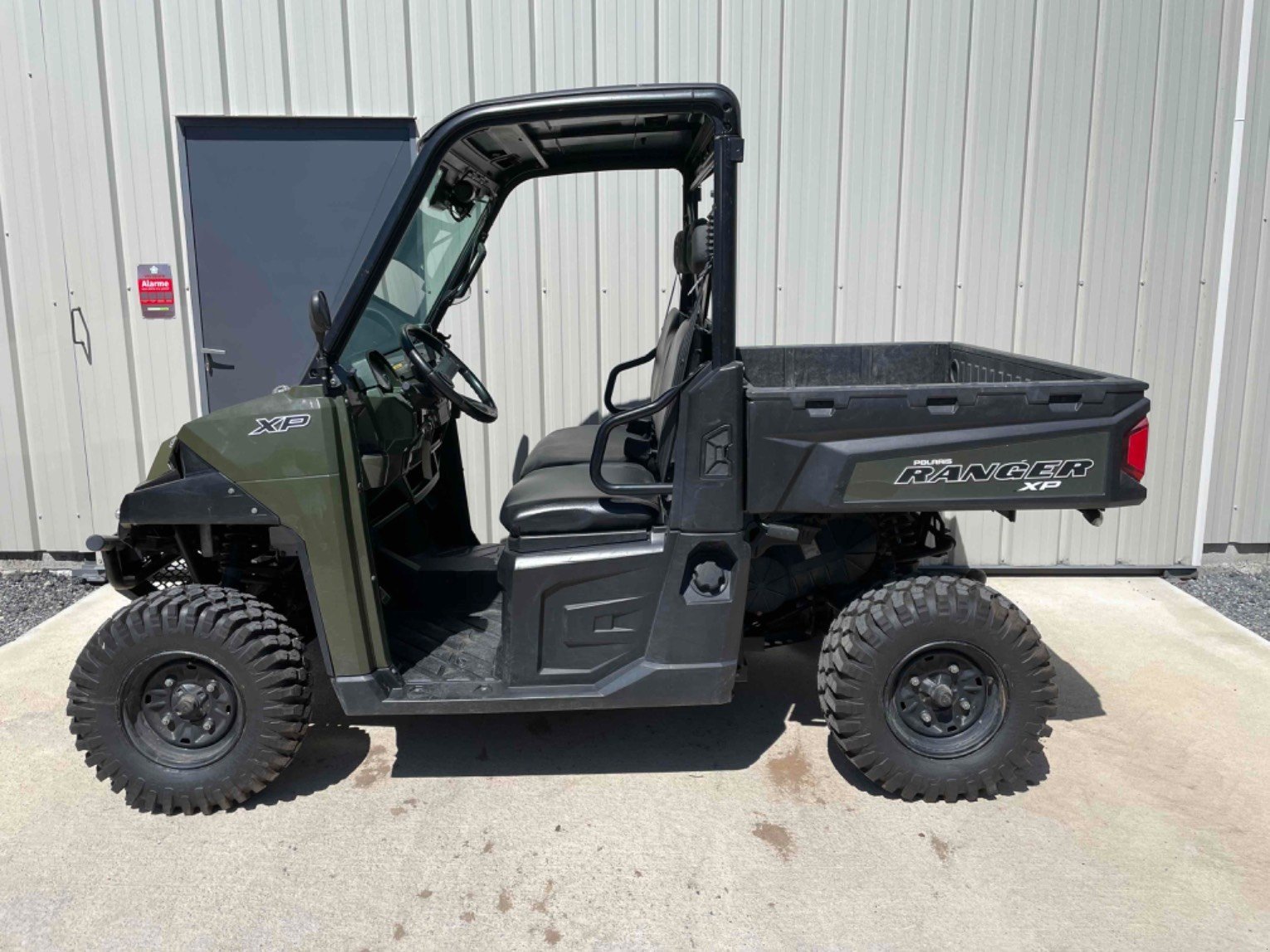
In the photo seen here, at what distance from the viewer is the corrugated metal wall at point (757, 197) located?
4.61 m

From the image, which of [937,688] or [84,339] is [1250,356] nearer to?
[937,688]

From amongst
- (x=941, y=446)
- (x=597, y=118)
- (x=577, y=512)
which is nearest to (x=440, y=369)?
(x=577, y=512)

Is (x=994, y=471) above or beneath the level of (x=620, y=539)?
above

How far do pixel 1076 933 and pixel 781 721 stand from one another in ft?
4.19

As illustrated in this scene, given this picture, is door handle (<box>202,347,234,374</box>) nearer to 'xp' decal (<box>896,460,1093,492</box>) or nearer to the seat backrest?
the seat backrest

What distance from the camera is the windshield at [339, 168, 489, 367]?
9.61 feet

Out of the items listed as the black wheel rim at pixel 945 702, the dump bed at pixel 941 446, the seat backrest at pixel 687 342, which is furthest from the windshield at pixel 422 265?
the black wheel rim at pixel 945 702

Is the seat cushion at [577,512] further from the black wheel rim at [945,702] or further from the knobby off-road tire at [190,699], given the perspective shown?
the black wheel rim at [945,702]

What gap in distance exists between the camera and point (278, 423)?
273 centimetres

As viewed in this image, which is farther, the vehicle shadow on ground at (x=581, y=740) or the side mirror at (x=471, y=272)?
the side mirror at (x=471, y=272)

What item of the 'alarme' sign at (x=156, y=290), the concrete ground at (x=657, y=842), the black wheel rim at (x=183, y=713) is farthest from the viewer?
the 'alarme' sign at (x=156, y=290)

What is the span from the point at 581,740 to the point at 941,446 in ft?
5.30

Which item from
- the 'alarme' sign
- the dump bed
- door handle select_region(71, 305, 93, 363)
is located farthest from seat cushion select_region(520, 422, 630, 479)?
door handle select_region(71, 305, 93, 363)

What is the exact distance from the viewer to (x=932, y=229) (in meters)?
4.79
